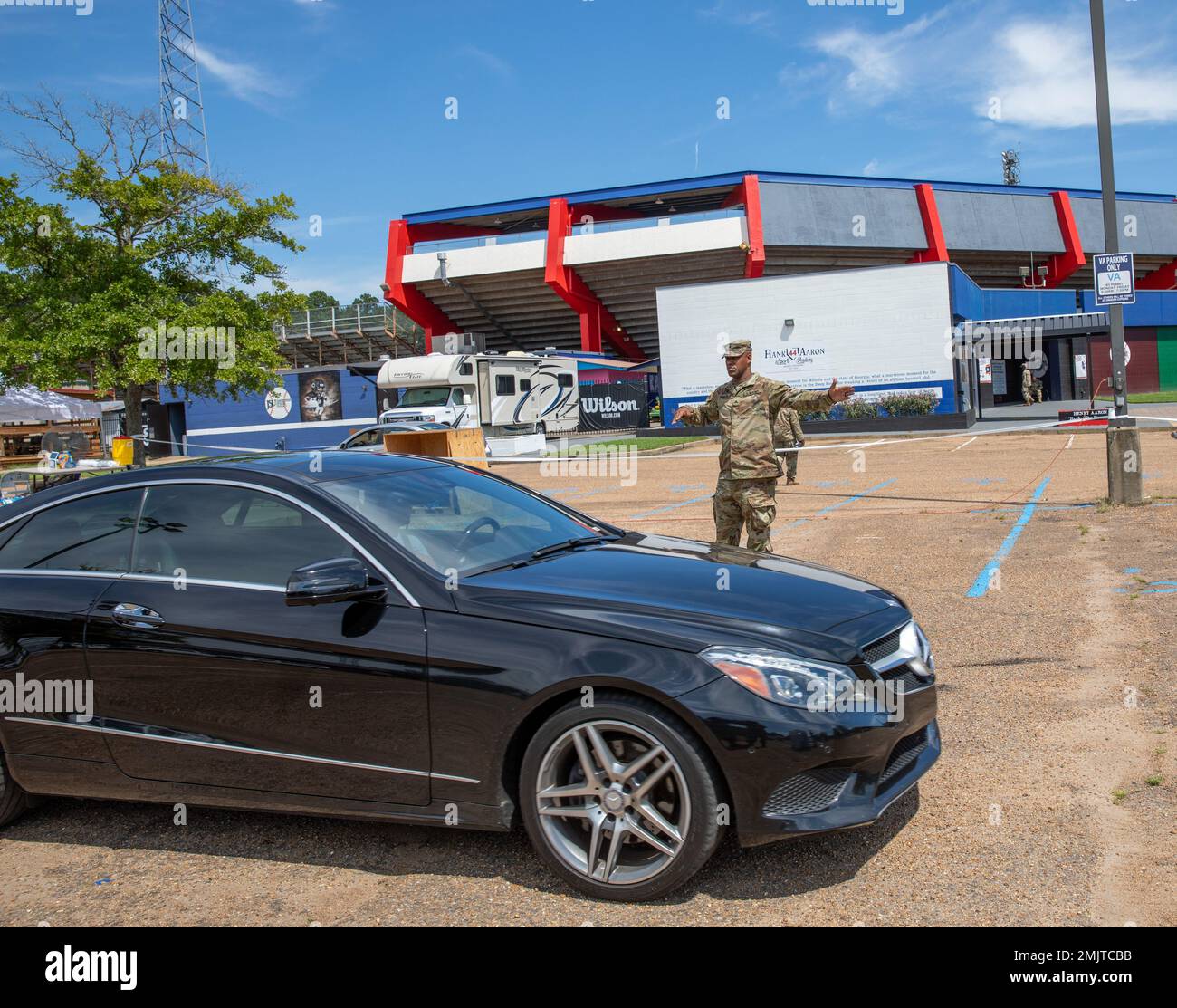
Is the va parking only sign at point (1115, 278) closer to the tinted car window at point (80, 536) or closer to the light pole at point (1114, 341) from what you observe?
the light pole at point (1114, 341)

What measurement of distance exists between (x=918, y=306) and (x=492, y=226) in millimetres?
29261

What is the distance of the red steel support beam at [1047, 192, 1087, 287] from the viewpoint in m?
50.5

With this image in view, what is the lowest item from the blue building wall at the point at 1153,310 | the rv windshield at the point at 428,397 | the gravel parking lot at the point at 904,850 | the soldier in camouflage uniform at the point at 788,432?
the gravel parking lot at the point at 904,850

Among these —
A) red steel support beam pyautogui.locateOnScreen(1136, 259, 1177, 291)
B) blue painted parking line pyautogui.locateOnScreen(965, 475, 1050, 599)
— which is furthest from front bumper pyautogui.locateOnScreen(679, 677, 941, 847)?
red steel support beam pyautogui.locateOnScreen(1136, 259, 1177, 291)

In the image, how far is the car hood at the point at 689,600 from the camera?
3.52m

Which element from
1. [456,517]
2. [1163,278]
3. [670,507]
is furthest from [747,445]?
[1163,278]

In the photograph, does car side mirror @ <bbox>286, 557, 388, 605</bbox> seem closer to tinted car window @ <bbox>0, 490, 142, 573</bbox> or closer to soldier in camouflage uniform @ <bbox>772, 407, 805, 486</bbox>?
tinted car window @ <bbox>0, 490, 142, 573</bbox>

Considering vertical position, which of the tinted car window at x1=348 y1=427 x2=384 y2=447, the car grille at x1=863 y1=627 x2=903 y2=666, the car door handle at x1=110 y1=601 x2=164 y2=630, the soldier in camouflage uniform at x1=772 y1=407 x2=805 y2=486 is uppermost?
the tinted car window at x1=348 y1=427 x2=384 y2=447

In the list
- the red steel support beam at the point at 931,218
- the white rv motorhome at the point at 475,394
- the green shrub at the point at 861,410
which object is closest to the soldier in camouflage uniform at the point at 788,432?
the white rv motorhome at the point at 475,394

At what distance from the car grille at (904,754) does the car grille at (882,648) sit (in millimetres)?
289

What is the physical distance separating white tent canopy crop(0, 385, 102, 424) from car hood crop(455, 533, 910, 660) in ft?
85.3

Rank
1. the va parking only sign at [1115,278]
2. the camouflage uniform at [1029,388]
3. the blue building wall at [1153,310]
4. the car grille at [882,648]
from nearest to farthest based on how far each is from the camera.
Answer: the car grille at [882,648] < the va parking only sign at [1115,278] < the camouflage uniform at [1029,388] < the blue building wall at [1153,310]
